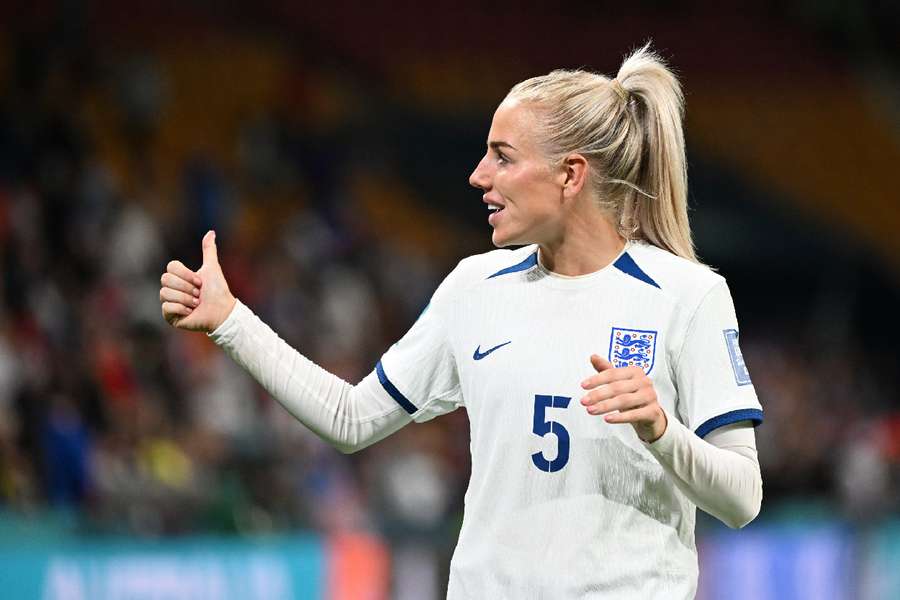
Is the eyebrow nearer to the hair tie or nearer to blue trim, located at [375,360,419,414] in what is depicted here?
the hair tie

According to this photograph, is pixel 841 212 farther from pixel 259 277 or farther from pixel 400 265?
pixel 259 277

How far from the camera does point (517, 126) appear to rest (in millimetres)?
2943

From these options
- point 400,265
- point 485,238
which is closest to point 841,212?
point 485,238

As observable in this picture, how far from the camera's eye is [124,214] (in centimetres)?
869

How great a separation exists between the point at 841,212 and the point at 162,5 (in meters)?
7.30

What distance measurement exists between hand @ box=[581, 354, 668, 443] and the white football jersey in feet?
0.91

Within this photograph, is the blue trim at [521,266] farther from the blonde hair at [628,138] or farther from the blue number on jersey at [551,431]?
the blue number on jersey at [551,431]

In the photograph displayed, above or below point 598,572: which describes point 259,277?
above

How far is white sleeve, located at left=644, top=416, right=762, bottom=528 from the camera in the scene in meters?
2.61

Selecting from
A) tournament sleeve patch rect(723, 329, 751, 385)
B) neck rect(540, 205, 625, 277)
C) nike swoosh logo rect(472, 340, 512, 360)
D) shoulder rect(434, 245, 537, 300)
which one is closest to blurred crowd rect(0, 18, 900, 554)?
shoulder rect(434, 245, 537, 300)

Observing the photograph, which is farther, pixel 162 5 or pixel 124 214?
pixel 162 5

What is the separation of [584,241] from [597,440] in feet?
1.38

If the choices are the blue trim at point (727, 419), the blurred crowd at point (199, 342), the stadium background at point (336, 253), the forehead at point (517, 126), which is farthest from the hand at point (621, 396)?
the blurred crowd at point (199, 342)

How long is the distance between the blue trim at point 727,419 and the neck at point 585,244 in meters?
0.40
